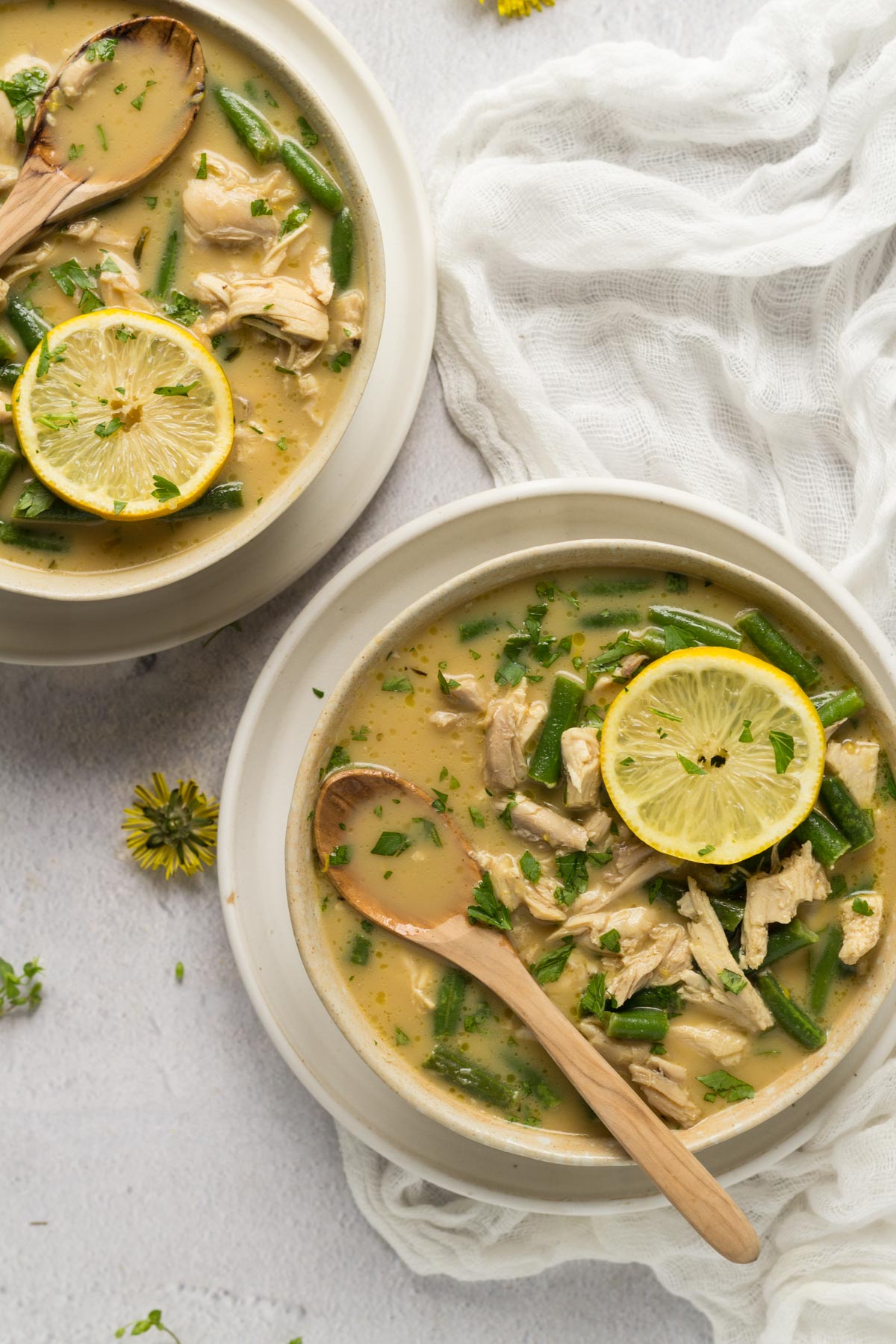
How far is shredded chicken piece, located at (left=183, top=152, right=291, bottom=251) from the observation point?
8.09 ft

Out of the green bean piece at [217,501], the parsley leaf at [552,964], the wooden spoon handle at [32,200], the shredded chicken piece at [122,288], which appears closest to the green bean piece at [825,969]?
the parsley leaf at [552,964]

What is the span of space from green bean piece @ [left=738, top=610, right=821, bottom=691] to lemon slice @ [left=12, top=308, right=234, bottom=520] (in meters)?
1.21

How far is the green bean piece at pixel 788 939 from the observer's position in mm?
2426

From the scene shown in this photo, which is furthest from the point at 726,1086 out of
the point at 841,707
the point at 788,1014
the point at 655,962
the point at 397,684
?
the point at 397,684

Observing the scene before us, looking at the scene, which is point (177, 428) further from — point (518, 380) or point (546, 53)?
point (546, 53)

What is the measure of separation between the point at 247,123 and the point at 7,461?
92 cm

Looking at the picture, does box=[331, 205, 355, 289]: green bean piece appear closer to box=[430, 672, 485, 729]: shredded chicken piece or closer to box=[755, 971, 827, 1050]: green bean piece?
box=[430, 672, 485, 729]: shredded chicken piece

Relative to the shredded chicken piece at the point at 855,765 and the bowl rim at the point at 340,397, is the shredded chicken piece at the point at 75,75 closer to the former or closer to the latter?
the bowl rim at the point at 340,397

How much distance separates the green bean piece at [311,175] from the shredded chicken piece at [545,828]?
140 centimetres

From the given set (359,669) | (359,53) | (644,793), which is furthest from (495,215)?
(644,793)

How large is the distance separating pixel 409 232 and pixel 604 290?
544 millimetres

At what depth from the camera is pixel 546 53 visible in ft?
9.79

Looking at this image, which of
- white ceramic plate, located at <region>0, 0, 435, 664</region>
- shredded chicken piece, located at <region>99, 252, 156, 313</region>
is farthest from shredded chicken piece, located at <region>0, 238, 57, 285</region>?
white ceramic plate, located at <region>0, 0, 435, 664</region>

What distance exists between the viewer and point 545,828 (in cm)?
244
